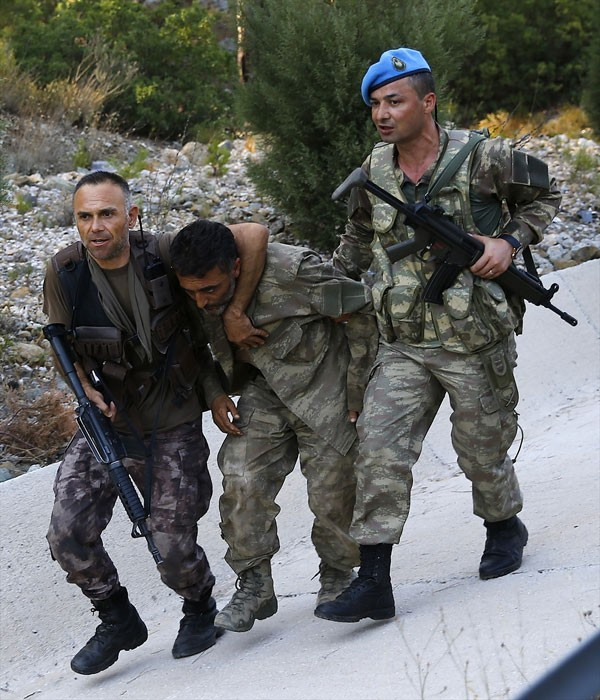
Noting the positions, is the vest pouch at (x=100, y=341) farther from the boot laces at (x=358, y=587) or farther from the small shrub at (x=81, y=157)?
the small shrub at (x=81, y=157)

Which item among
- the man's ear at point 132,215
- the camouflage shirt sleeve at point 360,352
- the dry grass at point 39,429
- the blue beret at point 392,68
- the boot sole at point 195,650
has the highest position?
the blue beret at point 392,68

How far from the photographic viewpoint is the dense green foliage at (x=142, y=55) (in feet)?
40.6

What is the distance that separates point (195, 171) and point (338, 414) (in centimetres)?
643

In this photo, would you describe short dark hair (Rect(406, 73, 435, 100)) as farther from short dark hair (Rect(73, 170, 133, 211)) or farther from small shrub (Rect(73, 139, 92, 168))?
small shrub (Rect(73, 139, 92, 168))

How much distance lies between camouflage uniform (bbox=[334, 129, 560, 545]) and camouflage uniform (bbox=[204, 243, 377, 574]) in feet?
0.57

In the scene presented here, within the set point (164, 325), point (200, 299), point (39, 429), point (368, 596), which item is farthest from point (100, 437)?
point (39, 429)

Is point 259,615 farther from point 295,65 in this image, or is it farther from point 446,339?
point 295,65

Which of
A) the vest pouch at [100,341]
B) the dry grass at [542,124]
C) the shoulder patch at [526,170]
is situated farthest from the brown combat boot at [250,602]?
the dry grass at [542,124]

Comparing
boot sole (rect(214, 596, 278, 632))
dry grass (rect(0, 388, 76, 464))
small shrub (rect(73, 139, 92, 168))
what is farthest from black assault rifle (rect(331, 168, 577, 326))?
small shrub (rect(73, 139, 92, 168))

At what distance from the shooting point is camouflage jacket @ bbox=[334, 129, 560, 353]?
395 centimetres

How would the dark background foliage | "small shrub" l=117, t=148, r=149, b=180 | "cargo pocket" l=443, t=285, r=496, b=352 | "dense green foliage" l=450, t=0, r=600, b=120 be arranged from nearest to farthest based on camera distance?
1. "cargo pocket" l=443, t=285, r=496, b=352
2. the dark background foliage
3. "small shrub" l=117, t=148, r=149, b=180
4. "dense green foliage" l=450, t=0, r=600, b=120

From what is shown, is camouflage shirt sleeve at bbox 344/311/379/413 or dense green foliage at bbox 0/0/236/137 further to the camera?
dense green foliage at bbox 0/0/236/137

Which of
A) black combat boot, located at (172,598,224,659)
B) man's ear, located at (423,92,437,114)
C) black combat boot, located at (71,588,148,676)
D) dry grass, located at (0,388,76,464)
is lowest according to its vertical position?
black combat boot, located at (172,598,224,659)

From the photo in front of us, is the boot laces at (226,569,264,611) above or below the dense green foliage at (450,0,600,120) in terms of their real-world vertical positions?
below
